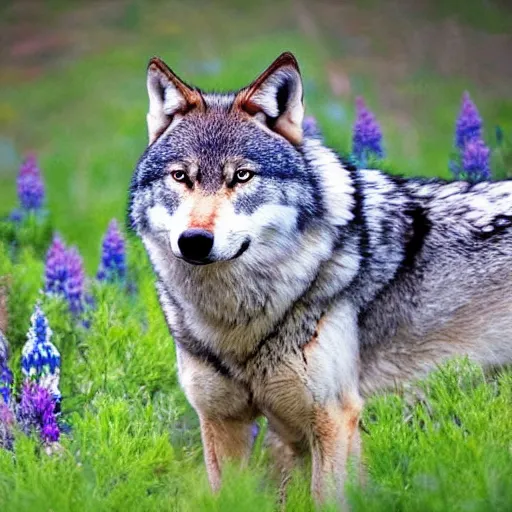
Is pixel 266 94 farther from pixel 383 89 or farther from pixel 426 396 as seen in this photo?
pixel 383 89

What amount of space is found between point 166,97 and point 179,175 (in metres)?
0.54

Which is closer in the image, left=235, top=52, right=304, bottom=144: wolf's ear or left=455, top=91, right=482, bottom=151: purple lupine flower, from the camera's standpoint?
left=235, top=52, right=304, bottom=144: wolf's ear

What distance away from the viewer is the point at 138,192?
5.26 metres

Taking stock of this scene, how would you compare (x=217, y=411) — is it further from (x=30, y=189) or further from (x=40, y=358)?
(x=30, y=189)

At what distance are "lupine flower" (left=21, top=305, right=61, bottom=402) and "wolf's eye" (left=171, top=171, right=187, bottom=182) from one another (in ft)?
3.51

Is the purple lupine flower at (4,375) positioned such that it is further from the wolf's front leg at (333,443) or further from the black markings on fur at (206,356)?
the wolf's front leg at (333,443)

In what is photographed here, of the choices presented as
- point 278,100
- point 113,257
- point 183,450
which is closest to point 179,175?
point 278,100

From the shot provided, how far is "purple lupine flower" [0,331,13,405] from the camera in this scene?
557 cm

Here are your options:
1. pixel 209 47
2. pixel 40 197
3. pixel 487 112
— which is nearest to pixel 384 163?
pixel 40 197

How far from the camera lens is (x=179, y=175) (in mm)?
5004

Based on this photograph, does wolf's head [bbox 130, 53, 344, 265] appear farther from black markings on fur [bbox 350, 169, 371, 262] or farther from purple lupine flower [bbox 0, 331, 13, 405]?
purple lupine flower [bbox 0, 331, 13, 405]

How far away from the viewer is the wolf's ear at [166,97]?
17.4 feet

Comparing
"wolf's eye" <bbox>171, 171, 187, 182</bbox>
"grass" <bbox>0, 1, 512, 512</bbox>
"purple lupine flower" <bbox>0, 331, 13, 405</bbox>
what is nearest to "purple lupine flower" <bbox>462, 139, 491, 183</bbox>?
"grass" <bbox>0, 1, 512, 512</bbox>

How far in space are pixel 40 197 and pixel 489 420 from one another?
16.8 feet
